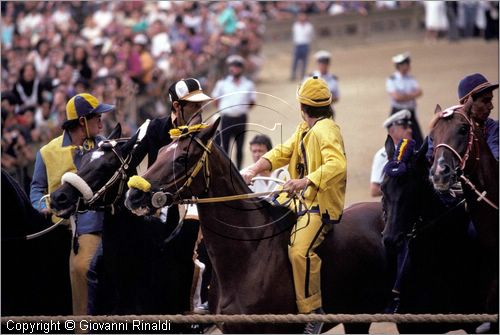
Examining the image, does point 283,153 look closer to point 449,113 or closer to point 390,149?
point 390,149

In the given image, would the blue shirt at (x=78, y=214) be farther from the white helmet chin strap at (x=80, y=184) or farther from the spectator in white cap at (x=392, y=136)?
the spectator in white cap at (x=392, y=136)

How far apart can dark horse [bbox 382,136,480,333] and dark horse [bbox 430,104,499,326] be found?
1.53ft

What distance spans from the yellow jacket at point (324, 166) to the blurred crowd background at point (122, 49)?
249 inches

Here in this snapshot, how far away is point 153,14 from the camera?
31.5 metres

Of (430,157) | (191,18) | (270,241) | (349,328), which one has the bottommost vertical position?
(349,328)

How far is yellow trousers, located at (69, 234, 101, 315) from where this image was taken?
9891mm

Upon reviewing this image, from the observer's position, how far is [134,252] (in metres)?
9.70

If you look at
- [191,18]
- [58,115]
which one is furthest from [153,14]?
[58,115]

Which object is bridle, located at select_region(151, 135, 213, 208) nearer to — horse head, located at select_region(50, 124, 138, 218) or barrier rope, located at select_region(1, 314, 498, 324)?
horse head, located at select_region(50, 124, 138, 218)

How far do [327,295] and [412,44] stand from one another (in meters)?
Result: 24.3

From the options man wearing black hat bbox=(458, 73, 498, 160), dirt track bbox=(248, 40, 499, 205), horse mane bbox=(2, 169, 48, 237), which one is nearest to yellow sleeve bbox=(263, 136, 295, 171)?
man wearing black hat bbox=(458, 73, 498, 160)

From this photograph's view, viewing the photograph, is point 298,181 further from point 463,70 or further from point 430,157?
point 463,70

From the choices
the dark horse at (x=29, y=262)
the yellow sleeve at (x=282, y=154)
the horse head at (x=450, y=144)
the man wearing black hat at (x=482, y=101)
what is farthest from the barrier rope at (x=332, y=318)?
the dark horse at (x=29, y=262)

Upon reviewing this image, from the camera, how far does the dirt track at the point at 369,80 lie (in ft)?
65.7
